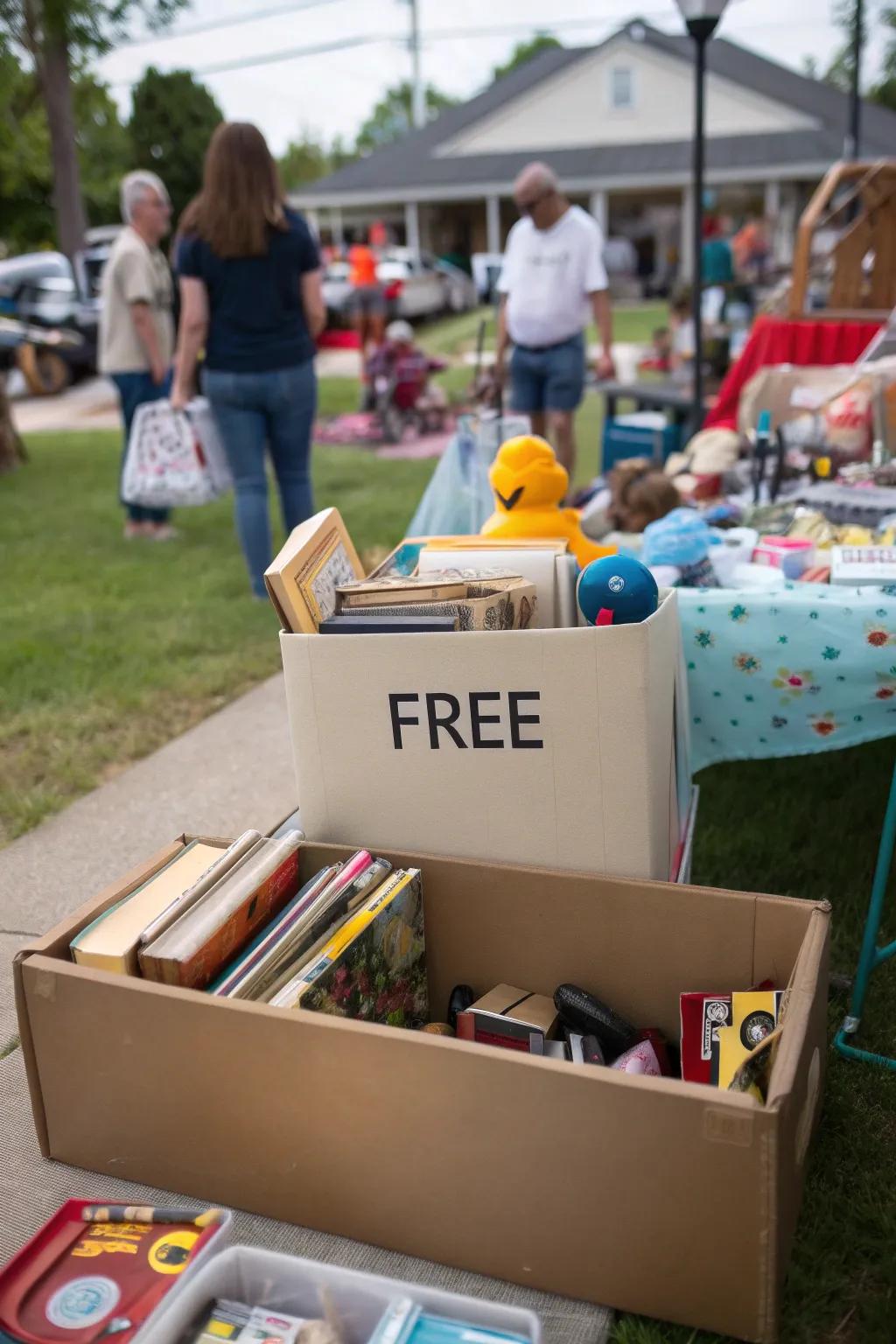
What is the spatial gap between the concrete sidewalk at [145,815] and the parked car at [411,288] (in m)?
15.6

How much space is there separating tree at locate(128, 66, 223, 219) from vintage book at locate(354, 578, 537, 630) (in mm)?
30168

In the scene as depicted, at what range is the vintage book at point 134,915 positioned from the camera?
1.87 metres

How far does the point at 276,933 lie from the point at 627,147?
33.6 metres

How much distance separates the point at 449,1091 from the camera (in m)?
1.65

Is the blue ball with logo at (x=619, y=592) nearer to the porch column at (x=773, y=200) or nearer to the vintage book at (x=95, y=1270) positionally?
the vintage book at (x=95, y=1270)

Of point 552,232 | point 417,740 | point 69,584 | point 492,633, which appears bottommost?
point 69,584

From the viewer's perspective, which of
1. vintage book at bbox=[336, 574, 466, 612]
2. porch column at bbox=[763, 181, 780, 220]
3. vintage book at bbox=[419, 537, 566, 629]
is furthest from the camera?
porch column at bbox=[763, 181, 780, 220]

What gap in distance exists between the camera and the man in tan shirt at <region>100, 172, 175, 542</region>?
232 inches

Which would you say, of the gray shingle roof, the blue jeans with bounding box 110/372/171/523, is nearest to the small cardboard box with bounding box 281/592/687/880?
the blue jeans with bounding box 110/372/171/523

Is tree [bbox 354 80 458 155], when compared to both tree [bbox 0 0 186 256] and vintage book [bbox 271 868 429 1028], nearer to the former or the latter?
tree [bbox 0 0 186 256]

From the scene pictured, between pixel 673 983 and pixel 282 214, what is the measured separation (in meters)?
3.66

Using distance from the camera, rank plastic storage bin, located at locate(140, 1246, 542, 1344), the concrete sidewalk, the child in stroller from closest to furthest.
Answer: plastic storage bin, located at locate(140, 1246, 542, 1344) < the concrete sidewalk < the child in stroller

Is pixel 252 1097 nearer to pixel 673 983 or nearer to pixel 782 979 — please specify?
pixel 673 983

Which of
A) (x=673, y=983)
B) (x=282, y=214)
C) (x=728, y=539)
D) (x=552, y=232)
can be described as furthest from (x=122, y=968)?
(x=552, y=232)
